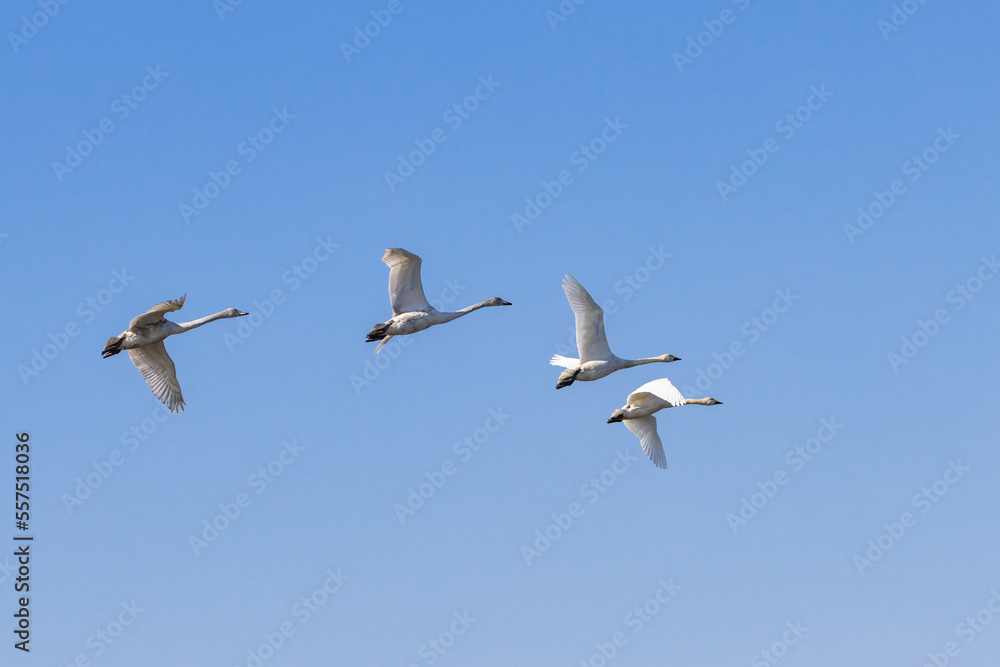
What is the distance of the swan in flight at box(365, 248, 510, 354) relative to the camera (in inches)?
1801

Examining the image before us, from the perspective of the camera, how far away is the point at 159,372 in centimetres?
4606

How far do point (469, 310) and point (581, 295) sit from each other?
184 inches

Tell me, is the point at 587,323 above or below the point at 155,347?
below

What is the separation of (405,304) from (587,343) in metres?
6.32

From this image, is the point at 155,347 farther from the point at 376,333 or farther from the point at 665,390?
the point at 665,390

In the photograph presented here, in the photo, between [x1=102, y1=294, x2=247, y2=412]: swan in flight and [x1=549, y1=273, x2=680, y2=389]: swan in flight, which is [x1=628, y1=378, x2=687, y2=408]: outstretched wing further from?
[x1=102, y1=294, x2=247, y2=412]: swan in flight

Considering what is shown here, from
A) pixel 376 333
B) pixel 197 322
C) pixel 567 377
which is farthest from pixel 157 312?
pixel 567 377

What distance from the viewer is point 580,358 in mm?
45281

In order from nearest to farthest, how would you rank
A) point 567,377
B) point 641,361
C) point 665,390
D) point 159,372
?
point 665,390, point 567,377, point 159,372, point 641,361

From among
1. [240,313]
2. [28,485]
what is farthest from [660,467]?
[28,485]

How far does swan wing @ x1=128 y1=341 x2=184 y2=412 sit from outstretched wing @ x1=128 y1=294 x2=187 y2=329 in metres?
1.41

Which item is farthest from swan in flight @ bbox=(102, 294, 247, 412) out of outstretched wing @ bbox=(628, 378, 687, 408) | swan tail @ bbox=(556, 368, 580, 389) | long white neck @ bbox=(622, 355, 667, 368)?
outstretched wing @ bbox=(628, 378, 687, 408)

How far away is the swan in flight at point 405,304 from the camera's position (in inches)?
1801

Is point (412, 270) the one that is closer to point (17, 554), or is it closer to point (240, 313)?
point (240, 313)
